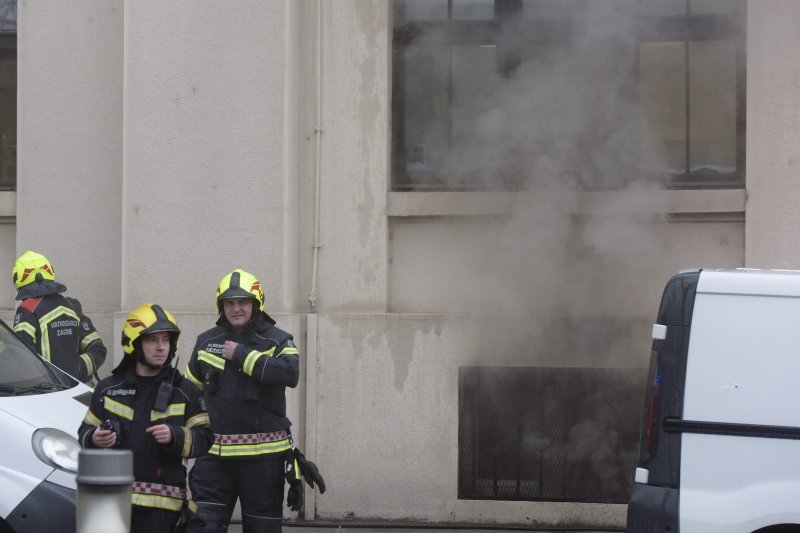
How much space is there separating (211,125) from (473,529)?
3.13m

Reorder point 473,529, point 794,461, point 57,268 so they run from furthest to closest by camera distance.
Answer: point 57,268 < point 473,529 < point 794,461

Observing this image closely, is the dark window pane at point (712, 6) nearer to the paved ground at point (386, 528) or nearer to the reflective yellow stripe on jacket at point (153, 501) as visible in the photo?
the paved ground at point (386, 528)

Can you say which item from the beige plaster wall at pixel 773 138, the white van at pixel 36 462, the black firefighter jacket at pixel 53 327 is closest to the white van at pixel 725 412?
the white van at pixel 36 462

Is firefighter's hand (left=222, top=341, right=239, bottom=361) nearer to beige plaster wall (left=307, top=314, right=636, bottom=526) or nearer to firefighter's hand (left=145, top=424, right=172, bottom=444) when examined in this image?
firefighter's hand (left=145, top=424, right=172, bottom=444)

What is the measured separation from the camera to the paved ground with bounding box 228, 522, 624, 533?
22.7ft

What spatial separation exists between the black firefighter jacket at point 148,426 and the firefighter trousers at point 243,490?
0.74 meters

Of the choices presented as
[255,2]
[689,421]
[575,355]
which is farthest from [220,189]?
[689,421]

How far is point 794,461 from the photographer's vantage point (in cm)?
414

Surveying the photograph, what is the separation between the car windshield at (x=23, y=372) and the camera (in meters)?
5.07

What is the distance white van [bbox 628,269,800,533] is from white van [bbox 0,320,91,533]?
2379 millimetres

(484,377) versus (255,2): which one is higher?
(255,2)

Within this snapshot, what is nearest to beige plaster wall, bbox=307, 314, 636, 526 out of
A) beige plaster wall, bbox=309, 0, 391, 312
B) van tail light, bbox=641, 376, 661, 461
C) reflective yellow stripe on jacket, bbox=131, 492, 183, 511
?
beige plaster wall, bbox=309, 0, 391, 312

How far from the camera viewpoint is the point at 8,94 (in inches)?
314

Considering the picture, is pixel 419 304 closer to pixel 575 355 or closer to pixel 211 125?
pixel 575 355
